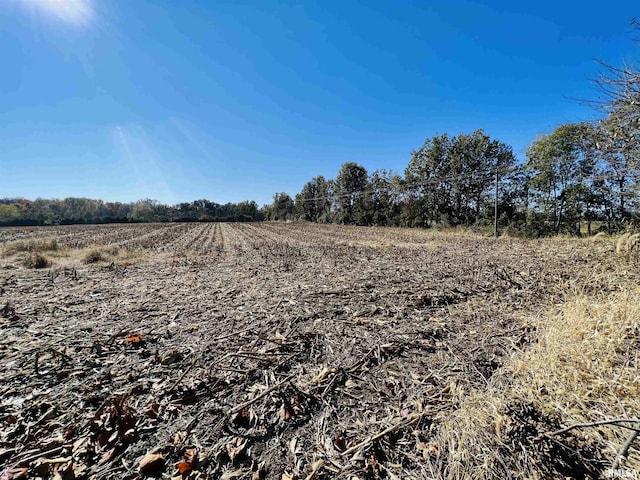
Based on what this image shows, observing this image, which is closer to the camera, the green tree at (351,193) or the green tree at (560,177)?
the green tree at (560,177)

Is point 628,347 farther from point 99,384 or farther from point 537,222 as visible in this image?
point 537,222

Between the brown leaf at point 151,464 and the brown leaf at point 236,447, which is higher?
the brown leaf at point 151,464

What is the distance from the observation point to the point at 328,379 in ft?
7.38

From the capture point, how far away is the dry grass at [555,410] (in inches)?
49.6

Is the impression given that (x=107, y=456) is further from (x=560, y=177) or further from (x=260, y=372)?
(x=560, y=177)

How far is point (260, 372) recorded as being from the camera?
2355mm

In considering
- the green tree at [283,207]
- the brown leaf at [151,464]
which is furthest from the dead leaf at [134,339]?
the green tree at [283,207]

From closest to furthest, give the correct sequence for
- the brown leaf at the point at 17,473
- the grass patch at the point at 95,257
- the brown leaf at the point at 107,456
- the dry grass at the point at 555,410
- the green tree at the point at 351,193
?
the dry grass at the point at 555,410
the brown leaf at the point at 17,473
the brown leaf at the point at 107,456
the grass patch at the point at 95,257
the green tree at the point at 351,193

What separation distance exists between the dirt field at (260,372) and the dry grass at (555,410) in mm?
47

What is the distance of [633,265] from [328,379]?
6.16m

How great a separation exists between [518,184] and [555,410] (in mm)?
23453

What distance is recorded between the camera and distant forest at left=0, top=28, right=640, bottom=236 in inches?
191

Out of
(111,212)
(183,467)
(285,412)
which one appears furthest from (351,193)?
(111,212)

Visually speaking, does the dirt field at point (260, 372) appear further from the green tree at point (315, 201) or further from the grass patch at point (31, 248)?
the green tree at point (315, 201)
